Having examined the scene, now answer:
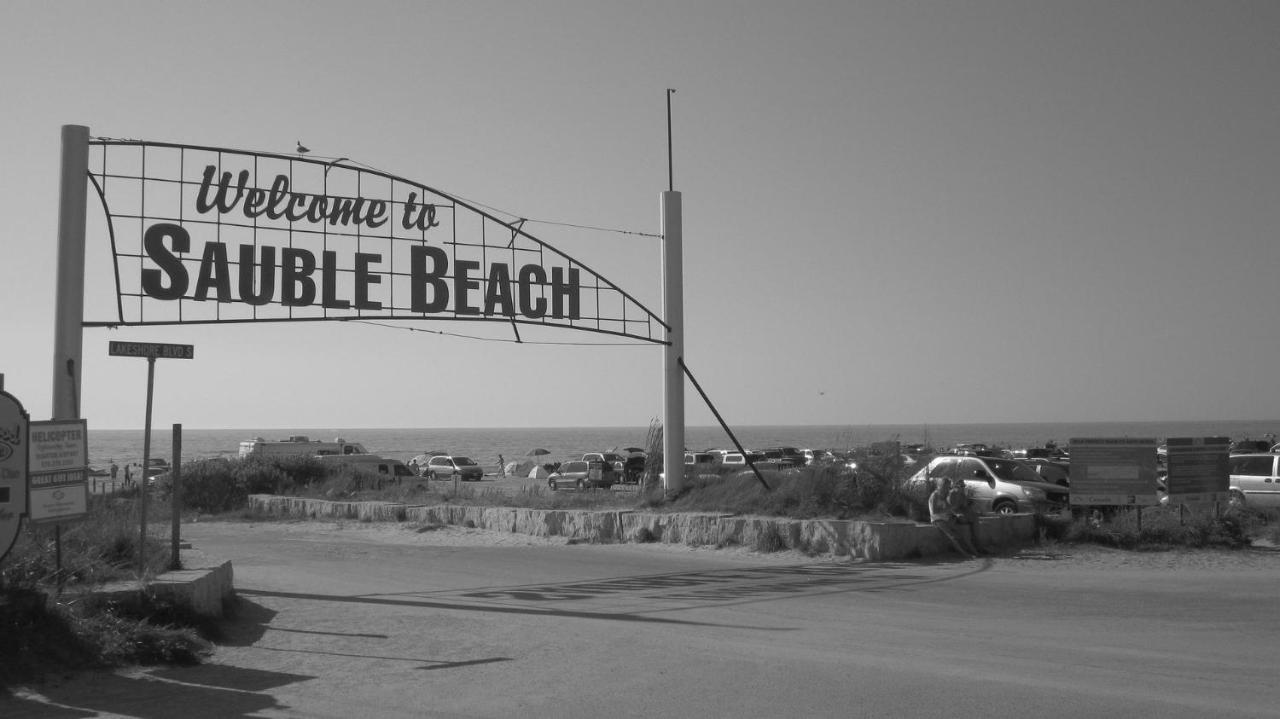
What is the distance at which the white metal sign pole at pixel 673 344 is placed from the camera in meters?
22.2

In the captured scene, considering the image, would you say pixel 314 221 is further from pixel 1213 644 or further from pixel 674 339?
pixel 1213 644

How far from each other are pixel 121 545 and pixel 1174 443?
54.8 ft

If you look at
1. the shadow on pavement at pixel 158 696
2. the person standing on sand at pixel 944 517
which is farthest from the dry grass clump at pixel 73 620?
the person standing on sand at pixel 944 517

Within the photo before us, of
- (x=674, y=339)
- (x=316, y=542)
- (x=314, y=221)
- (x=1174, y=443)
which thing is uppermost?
(x=314, y=221)

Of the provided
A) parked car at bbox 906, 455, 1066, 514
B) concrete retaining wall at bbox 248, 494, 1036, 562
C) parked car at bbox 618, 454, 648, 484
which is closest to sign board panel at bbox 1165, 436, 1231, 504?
concrete retaining wall at bbox 248, 494, 1036, 562

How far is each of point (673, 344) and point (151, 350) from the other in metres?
12.5

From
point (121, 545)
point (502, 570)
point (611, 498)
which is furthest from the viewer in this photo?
point (611, 498)

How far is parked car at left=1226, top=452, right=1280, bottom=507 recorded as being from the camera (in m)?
24.5

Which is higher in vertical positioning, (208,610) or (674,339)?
(674,339)

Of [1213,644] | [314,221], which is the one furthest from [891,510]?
[314,221]

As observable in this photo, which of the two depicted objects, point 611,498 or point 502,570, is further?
point 611,498

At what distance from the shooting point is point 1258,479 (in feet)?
81.5

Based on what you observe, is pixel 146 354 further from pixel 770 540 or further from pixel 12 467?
pixel 770 540

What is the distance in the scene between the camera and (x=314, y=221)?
18391mm
